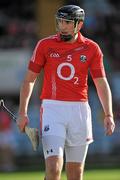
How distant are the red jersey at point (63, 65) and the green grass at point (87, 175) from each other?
25.2ft

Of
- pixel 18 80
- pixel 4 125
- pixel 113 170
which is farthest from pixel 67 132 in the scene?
pixel 18 80

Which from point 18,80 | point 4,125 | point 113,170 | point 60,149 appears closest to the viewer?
point 60,149

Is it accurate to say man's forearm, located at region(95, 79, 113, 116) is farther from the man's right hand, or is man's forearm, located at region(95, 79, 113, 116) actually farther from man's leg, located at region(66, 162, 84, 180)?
the man's right hand

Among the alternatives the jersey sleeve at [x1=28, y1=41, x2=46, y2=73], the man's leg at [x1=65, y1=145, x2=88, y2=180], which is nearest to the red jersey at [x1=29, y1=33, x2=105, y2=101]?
the jersey sleeve at [x1=28, y1=41, x2=46, y2=73]

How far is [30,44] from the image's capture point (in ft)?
82.3

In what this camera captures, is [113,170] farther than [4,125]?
No

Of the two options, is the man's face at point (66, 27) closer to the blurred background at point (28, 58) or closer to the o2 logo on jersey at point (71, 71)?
the o2 logo on jersey at point (71, 71)

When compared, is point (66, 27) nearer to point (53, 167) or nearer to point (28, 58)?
point (53, 167)

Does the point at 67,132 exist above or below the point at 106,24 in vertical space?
above

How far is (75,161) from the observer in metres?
10.5

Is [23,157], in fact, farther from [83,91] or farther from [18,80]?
[83,91]

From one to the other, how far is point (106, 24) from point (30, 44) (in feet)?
8.22

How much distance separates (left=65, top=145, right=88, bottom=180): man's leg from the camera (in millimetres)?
10469

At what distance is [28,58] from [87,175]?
578 cm
